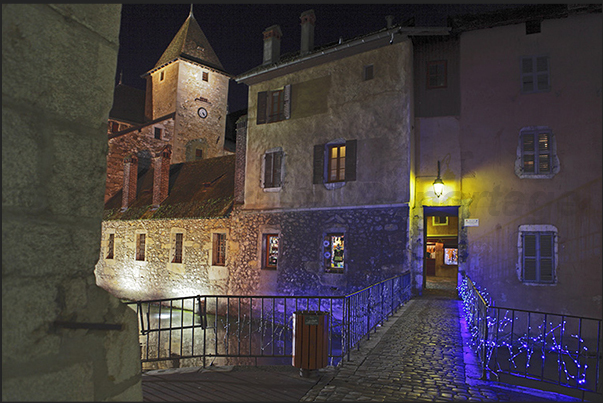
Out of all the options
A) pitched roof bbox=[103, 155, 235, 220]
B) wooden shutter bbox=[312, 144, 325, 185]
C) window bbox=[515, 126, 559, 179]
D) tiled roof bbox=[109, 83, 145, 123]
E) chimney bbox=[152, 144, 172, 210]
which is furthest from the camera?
tiled roof bbox=[109, 83, 145, 123]

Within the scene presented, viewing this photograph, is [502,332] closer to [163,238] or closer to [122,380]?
[122,380]

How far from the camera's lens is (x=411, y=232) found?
1352cm

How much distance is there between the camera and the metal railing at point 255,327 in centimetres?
822

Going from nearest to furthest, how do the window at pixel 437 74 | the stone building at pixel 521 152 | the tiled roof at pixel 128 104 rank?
the stone building at pixel 521 152, the window at pixel 437 74, the tiled roof at pixel 128 104

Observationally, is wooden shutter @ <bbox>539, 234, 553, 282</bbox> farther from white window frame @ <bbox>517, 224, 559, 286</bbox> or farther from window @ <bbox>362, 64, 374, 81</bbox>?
window @ <bbox>362, 64, 374, 81</bbox>

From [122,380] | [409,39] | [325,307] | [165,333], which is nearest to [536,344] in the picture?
[325,307]

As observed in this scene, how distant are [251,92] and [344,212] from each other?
6928mm

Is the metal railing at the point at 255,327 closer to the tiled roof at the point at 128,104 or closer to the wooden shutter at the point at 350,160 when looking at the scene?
the wooden shutter at the point at 350,160

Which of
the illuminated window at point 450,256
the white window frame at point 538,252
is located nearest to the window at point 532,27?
the white window frame at point 538,252

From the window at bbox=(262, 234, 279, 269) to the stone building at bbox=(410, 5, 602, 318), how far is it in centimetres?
549

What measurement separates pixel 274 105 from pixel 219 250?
21.2 ft

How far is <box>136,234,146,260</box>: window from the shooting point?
20812 millimetres

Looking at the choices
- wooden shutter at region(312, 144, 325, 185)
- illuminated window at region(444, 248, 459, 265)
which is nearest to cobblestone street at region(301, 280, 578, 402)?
wooden shutter at region(312, 144, 325, 185)

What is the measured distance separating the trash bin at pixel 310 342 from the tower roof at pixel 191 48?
91.2 feet
